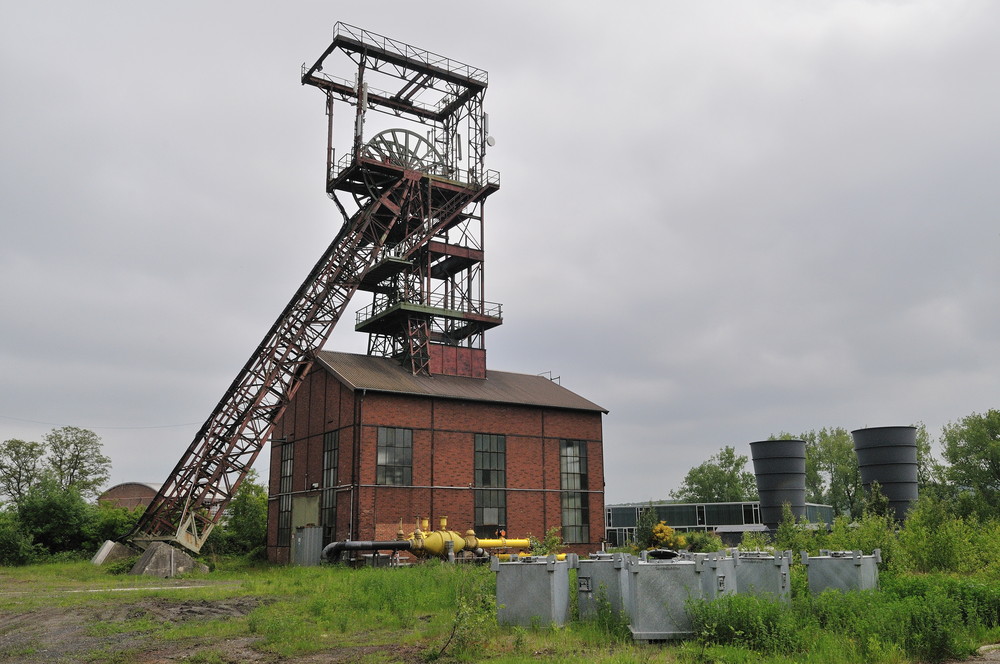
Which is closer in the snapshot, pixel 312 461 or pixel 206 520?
pixel 206 520

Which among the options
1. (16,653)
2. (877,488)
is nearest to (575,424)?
(877,488)

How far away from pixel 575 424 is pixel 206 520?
15.7 m

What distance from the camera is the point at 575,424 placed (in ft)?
117

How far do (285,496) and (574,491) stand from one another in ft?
40.7

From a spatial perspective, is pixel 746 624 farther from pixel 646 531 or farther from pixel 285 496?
pixel 646 531

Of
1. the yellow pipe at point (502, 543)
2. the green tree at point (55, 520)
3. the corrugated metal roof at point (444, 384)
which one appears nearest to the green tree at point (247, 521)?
the green tree at point (55, 520)

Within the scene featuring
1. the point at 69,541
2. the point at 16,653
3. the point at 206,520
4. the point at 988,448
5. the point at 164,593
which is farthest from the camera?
the point at 988,448

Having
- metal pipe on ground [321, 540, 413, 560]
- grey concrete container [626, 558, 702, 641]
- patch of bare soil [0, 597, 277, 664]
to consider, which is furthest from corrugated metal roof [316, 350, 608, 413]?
grey concrete container [626, 558, 702, 641]

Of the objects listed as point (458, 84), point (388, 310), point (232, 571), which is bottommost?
point (232, 571)

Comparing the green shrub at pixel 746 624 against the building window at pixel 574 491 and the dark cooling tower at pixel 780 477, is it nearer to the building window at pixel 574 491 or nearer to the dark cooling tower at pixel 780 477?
the building window at pixel 574 491

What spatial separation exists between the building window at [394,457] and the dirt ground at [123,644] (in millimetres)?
13347

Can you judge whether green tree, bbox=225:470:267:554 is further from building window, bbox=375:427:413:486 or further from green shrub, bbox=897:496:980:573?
green shrub, bbox=897:496:980:573

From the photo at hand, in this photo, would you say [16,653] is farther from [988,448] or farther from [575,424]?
[988,448]

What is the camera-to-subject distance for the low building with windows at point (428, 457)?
29.6 m
